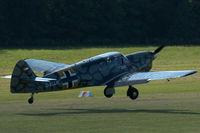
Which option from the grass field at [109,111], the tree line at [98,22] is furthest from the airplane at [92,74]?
the tree line at [98,22]

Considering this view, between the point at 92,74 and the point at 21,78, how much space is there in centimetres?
381

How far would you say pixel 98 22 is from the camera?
80.8 m

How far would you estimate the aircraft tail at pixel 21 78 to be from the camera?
2144 centimetres

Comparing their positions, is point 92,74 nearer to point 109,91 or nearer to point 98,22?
point 109,91

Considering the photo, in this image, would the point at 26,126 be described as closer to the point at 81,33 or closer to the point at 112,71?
the point at 112,71

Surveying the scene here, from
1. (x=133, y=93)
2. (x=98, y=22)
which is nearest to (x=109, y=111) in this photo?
(x=133, y=93)

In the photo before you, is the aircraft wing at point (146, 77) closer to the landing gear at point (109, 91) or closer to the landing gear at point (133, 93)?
the landing gear at point (109, 91)

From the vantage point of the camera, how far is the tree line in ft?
237

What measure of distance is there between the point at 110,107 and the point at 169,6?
67274 mm

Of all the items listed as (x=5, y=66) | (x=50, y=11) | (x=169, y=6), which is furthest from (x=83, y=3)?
(x=5, y=66)

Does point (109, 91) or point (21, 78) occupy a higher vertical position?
point (21, 78)

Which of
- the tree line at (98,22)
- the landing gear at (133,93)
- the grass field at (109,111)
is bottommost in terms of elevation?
the grass field at (109,111)

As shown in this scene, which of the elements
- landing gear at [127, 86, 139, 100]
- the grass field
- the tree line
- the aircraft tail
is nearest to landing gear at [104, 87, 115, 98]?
the grass field

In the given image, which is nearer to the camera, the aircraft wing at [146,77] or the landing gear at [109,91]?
the aircraft wing at [146,77]
